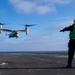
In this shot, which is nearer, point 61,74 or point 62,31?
point 61,74

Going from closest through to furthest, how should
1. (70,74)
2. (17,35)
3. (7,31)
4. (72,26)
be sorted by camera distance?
(70,74) < (72,26) < (17,35) < (7,31)

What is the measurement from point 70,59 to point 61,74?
4295 mm

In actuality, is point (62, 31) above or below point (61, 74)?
above

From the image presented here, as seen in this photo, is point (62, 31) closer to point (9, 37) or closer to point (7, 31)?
point (9, 37)

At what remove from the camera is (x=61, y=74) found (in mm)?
9586

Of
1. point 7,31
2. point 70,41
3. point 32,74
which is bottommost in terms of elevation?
point 32,74

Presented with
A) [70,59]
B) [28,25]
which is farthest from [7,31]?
[70,59]

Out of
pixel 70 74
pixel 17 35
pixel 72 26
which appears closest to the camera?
pixel 70 74

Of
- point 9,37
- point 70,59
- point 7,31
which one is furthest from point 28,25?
point 70,59

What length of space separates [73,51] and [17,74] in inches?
182

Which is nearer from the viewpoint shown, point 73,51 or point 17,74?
point 17,74

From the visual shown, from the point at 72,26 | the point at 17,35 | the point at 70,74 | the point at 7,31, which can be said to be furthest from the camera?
the point at 7,31

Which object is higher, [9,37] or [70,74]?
[9,37]

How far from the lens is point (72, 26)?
43.8 ft
